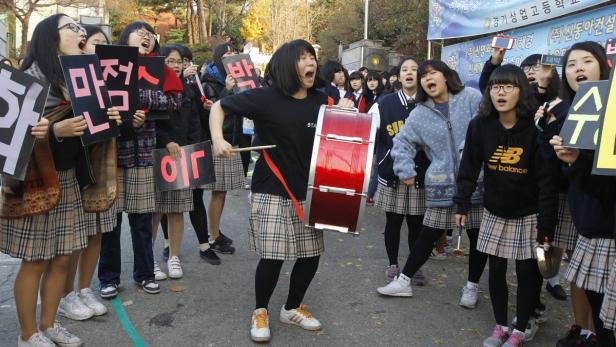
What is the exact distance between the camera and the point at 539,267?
3.32 m

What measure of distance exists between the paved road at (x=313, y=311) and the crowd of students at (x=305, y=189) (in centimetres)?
14

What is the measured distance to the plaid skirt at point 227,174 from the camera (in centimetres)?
533

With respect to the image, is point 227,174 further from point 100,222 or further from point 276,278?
point 276,278

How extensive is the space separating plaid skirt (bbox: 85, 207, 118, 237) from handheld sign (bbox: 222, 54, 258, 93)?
2115 mm

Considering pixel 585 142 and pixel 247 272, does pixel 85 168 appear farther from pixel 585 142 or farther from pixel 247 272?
pixel 585 142

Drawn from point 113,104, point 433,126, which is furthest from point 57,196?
point 433,126

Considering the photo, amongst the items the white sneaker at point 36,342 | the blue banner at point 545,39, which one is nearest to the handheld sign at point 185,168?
the white sneaker at point 36,342

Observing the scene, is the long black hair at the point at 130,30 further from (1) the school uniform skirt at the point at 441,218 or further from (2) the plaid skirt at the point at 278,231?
(1) the school uniform skirt at the point at 441,218

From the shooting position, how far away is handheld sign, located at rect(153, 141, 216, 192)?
4.37 metres

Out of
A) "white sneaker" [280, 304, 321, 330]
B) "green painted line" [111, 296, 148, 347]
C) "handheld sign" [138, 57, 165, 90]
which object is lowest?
"green painted line" [111, 296, 148, 347]

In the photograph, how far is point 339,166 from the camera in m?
3.32

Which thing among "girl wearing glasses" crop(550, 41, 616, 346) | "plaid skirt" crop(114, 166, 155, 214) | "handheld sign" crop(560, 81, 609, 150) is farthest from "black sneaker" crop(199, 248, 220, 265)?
"handheld sign" crop(560, 81, 609, 150)

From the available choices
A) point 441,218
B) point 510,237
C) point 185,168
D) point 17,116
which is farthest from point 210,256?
point 510,237

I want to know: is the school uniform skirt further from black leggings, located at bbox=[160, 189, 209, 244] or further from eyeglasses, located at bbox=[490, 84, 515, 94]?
black leggings, located at bbox=[160, 189, 209, 244]
